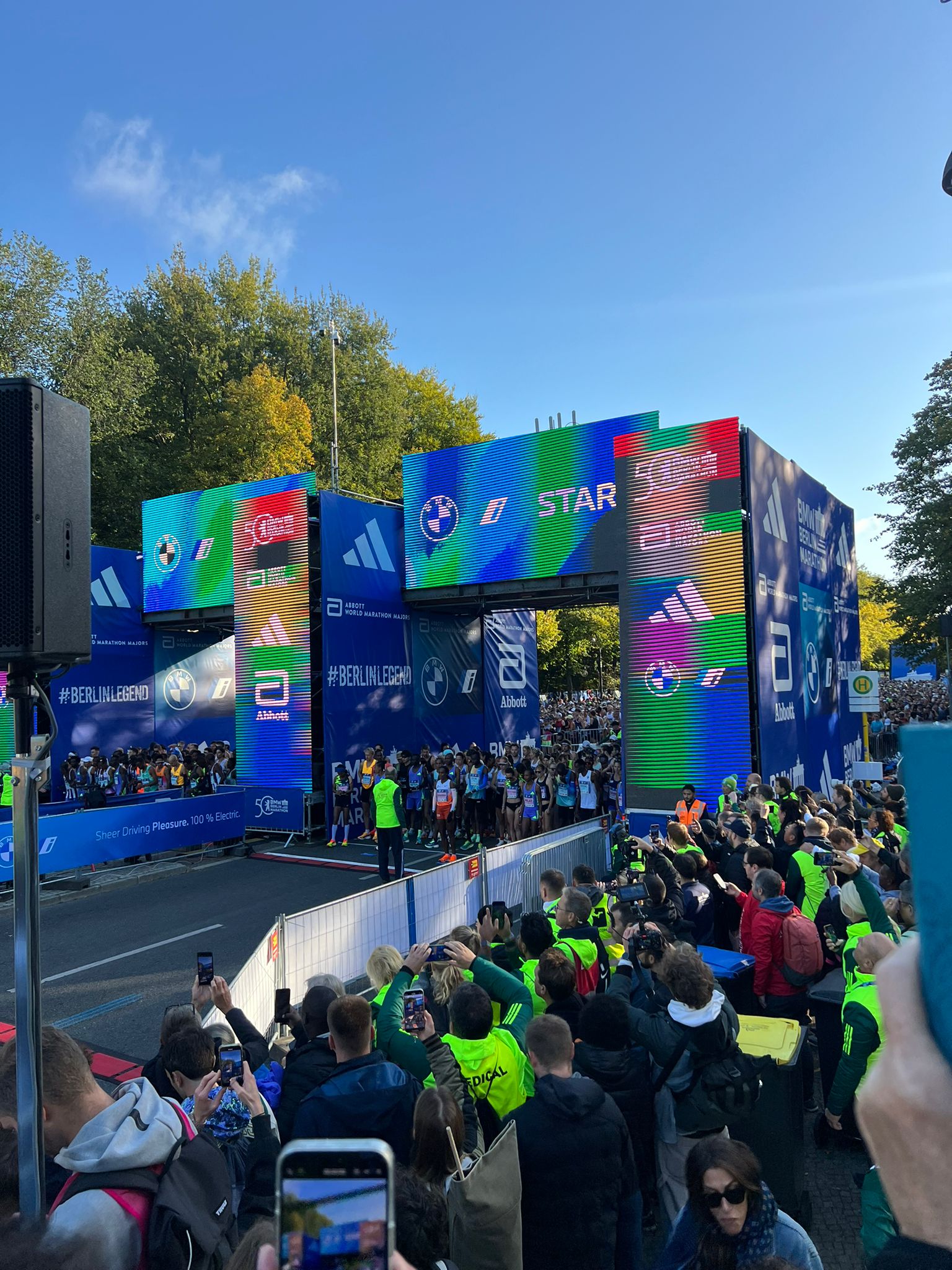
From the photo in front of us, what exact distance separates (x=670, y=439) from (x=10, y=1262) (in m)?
15.7

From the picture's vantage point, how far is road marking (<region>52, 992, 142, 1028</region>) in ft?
26.2

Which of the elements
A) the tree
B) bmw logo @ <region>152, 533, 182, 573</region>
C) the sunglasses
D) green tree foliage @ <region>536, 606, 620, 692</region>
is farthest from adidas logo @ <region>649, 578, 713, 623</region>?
the tree

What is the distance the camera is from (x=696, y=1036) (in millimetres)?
3711

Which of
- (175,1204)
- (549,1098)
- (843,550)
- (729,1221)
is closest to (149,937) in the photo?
(549,1098)

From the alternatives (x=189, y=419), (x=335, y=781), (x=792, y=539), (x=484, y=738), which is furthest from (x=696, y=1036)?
(x=189, y=419)

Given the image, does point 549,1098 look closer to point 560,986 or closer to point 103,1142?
point 560,986

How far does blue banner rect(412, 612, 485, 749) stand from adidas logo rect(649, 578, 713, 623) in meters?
7.32

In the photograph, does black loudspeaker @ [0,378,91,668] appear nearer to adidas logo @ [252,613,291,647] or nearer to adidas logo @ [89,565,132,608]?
adidas logo @ [252,613,291,647]

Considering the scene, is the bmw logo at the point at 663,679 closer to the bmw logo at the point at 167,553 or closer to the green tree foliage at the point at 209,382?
the bmw logo at the point at 167,553

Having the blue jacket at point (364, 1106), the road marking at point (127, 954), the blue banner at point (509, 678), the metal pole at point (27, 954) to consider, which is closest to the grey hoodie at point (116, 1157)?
the metal pole at point (27, 954)

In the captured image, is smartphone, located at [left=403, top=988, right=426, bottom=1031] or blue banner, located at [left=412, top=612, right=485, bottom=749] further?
blue banner, located at [left=412, top=612, right=485, bottom=749]

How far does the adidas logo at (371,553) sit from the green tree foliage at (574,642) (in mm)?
18176

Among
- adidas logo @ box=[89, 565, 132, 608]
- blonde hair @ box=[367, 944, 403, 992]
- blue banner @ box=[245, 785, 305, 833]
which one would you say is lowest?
blue banner @ box=[245, 785, 305, 833]

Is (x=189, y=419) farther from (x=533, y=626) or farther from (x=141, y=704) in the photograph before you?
(x=533, y=626)
